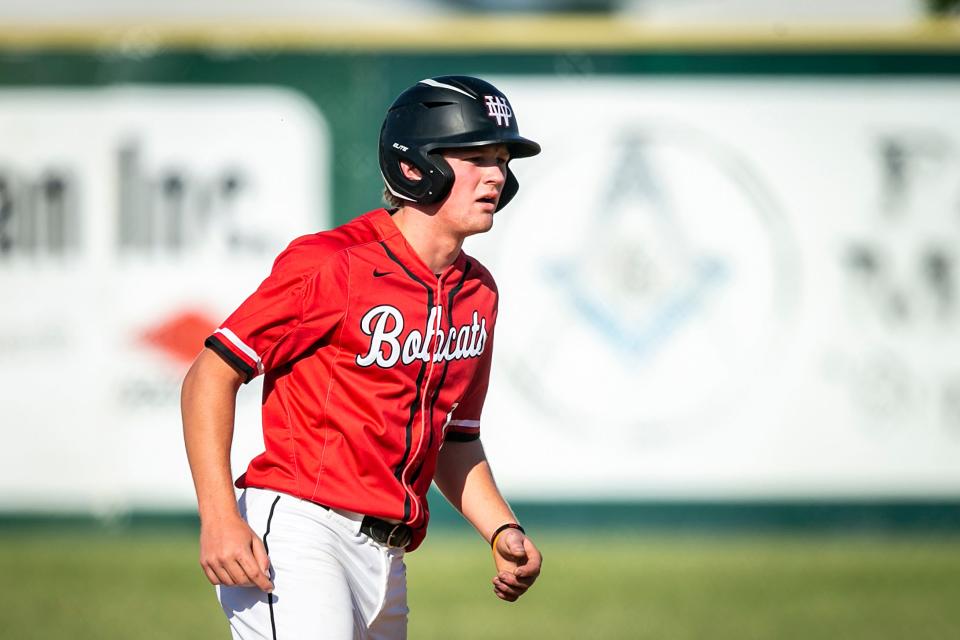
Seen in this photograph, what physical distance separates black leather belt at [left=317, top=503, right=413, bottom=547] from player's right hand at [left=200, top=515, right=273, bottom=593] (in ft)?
1.17

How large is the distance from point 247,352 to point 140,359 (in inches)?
256

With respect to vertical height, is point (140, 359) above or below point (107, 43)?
below

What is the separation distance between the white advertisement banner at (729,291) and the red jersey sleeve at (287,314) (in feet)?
19.9

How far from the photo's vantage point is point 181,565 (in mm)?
8719

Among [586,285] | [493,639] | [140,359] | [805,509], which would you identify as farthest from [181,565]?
[805,509]

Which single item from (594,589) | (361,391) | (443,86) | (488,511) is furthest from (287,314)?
(594,589)

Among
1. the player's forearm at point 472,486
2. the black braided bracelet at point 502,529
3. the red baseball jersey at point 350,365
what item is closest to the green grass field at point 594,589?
the player's forearm at point 472,486

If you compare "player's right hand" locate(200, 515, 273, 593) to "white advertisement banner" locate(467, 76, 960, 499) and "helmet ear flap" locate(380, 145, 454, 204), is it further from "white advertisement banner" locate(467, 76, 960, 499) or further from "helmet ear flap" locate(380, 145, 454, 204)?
"white advertisement banner" locate(467, 76, 960, 499)

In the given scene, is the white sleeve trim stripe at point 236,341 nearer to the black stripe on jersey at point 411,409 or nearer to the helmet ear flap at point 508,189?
the black stripe on jersey at point 411,409

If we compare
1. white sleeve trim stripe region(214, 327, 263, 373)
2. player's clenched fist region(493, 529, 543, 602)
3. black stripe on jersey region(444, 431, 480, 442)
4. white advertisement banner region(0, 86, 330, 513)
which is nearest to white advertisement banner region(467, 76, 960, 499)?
white advertisement banner region(0, 86, 330, 513)

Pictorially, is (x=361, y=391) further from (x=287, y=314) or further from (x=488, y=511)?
(x=488, y=511)

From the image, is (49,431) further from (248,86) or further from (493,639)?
(493,639)

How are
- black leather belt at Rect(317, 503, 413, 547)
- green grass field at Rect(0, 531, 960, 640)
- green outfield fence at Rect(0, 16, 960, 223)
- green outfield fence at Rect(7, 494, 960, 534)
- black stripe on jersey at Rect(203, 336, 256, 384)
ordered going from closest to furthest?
black stripe on jersey at Rect(203, 336, 256, 384) < black leather belt at Rect(317, 503, 413, 547) < green grass field at Rect(0, 531, 960, 640) < green outfield fence at Rect(7, 494, 960, 534) < green outfield fence at Rect(0, 16, 960, 223)

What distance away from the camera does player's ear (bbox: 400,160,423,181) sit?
387 centimetres
